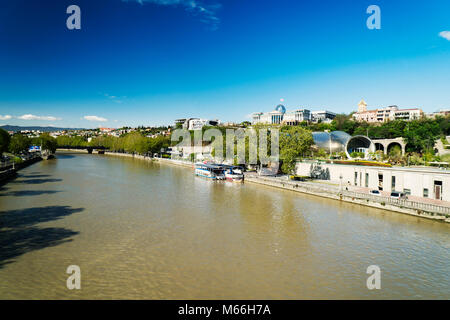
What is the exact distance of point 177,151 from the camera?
104 meters

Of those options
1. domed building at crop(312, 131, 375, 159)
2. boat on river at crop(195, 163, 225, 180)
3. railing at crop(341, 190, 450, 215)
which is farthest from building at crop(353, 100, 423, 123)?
railing at crop(341, 190, 450, 215)

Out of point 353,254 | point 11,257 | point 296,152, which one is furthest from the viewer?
Result: point 296,152

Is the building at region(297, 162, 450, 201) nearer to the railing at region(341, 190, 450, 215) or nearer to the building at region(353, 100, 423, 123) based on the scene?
the railing at region(341, 190, 450, 215)

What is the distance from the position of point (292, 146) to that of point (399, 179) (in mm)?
15233

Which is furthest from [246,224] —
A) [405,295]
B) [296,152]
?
[296,152]

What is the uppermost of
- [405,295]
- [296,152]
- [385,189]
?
[296,152]

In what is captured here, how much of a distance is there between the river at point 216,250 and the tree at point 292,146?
43.6ft

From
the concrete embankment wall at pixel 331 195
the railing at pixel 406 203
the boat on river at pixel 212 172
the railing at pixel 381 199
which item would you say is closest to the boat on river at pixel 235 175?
the boat on river at pixel 212 172

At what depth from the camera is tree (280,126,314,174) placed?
39.3 metres

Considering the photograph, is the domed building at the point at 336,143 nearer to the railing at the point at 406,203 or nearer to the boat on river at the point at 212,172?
the boat on river at the point at 212,172

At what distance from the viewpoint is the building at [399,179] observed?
82.3 feet
